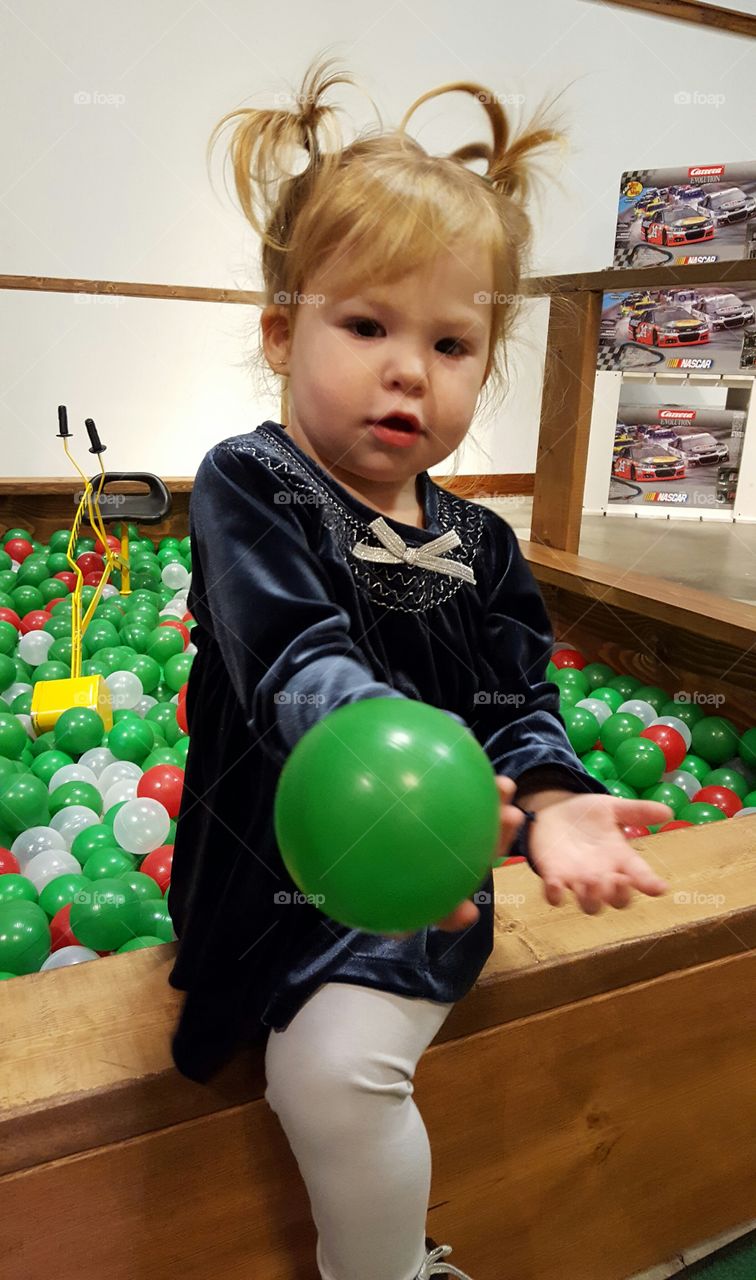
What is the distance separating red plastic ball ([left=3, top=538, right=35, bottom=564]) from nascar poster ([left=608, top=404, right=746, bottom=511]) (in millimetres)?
2442

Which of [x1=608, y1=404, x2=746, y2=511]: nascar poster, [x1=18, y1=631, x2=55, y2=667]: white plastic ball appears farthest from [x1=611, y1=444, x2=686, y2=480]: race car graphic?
[x1=18, y1=631, x2=55, y2=667]: white plastic ball

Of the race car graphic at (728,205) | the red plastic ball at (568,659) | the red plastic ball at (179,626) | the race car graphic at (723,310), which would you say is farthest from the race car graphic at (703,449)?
the red plastic ball at (179,626)

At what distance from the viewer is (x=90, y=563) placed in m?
2.52

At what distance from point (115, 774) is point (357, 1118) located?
1.01 m

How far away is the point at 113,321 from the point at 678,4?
2.90m

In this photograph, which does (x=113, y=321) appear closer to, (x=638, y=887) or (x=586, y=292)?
(x=586, y=292)

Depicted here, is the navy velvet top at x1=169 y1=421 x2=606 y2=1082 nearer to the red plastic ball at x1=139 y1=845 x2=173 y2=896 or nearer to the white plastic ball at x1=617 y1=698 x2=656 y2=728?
the red plastic ball at x1=139 y1=845 x2=173 y2=896

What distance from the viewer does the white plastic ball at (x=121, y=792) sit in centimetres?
145

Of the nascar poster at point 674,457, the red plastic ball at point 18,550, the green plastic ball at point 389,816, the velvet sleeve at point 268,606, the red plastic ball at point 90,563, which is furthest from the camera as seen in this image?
the nascar poster at point 674,457

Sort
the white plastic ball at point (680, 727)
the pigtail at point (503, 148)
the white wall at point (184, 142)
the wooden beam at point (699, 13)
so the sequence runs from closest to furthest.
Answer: the pigtail at point (503, 148)
the white plastic ball at point (680, 727)
the white wall at point (184, 142)
the wooden beam at point (699, 13)

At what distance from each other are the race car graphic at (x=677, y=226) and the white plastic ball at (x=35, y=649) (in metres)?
3.22

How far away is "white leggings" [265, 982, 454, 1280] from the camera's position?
605 mm

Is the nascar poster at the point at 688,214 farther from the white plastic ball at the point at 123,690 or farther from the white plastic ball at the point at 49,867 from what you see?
the white plastic ball at the point at 49,867

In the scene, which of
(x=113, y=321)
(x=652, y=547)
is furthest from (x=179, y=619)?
(x=113, y=321)
